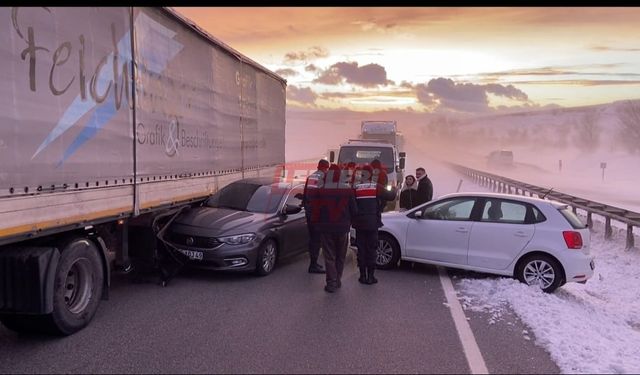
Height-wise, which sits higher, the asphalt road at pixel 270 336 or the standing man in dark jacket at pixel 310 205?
the standing man in dark jacket at pixel 310 205

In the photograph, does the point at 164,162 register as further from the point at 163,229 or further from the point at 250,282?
the point at 250,282

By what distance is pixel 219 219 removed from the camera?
27.9 feet

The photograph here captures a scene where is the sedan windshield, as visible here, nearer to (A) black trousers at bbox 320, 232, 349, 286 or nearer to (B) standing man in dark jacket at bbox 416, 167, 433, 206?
(A) black trousers at bbox 320, 232, 349, 286

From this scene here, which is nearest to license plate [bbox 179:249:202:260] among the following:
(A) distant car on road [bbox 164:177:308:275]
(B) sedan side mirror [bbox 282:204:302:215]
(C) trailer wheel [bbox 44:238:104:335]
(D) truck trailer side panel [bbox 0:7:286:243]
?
(A) distant car on road [bbox 164:177:308:275]

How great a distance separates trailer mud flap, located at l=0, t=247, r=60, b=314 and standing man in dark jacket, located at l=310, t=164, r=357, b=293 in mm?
3777

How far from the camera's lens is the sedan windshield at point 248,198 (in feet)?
30.4

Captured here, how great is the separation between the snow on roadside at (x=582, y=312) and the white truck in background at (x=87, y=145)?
454cm

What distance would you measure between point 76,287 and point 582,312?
19.7 feet

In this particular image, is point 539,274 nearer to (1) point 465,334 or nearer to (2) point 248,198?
(1) point 465,334

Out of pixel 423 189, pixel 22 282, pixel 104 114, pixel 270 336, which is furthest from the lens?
pixel 423 189

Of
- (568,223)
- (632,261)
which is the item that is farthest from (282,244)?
(632,261)

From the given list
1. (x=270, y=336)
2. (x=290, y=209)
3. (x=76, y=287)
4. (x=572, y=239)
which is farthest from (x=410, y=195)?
(x=76, y=287)

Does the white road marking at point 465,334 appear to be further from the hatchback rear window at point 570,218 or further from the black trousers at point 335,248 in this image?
the hatchback rear window at point 570,218

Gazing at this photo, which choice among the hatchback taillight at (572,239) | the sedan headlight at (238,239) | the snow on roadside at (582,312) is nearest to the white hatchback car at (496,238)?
the hatchback taillight at (572,239)
